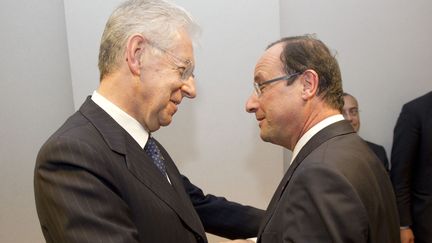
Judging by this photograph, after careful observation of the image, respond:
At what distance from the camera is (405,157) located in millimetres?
2463

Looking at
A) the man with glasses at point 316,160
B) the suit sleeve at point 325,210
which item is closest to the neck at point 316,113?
the man with glasses at point 316,160

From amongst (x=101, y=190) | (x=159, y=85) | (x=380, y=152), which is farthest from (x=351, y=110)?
(x=101, y=190)

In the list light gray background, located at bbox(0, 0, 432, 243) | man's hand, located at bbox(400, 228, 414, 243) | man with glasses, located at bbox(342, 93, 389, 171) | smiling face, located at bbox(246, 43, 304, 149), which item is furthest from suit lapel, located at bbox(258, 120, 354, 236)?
man's hand, located at bbox(400, 228, 414, 243)

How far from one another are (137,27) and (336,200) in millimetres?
641

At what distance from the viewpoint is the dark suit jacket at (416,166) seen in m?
2.44

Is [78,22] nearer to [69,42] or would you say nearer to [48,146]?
[69,42]

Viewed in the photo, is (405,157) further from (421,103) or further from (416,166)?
(421,103)

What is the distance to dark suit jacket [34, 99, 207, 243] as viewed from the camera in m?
0.86

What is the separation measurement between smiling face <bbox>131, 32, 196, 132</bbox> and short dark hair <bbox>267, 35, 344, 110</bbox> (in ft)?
1.10

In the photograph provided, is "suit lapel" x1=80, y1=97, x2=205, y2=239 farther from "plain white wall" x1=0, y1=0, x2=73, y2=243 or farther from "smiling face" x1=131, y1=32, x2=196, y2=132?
"plain white wall" x1=0, y1=0, x2=73, y2=243

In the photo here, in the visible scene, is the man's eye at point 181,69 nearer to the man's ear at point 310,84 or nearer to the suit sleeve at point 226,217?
the man's ear at point 310,84

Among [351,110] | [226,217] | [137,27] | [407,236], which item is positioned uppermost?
[137,27]

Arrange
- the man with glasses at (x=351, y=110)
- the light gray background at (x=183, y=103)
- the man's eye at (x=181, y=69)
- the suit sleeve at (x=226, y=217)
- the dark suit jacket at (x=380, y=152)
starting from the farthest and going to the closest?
1. the dark suit jacket at (x=380, y=152)
2. the man with glasses at (x=351, y=110)
3. the light gray background at (x=183, y=103)
4. the suit sleeve at (x=226, y=217)
5. the man's eye at (x=181, y=69)

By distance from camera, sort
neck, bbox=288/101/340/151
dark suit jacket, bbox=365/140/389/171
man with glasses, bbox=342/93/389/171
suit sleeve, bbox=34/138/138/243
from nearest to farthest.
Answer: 1. suit sleeve, bbox=34/138/138/243
2. neck, bbox=288/101/340/151
3. man with glasses, bbox=342/93/389/171
4. dark suit jacket, bbox=365/140/389/171
